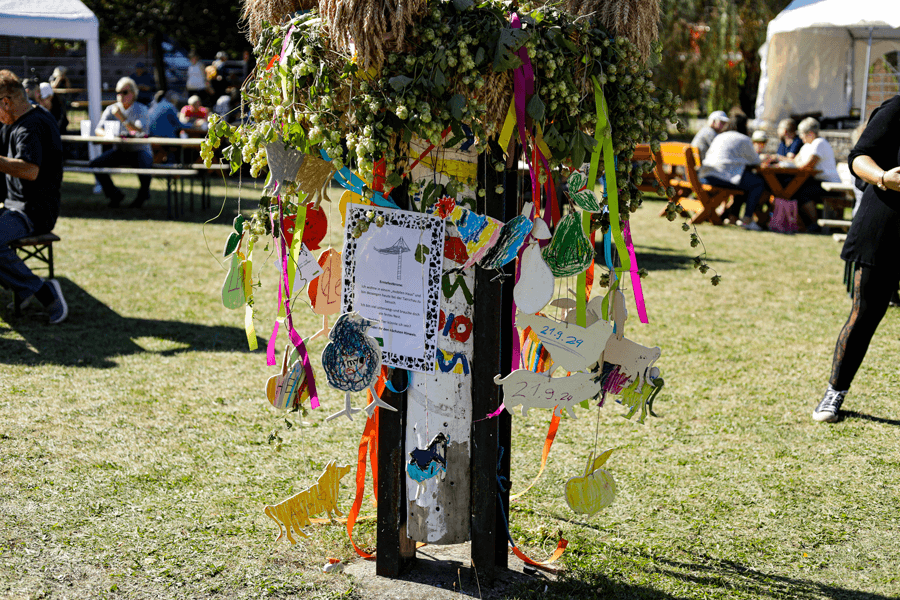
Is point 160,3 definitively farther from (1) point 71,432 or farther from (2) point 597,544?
(2) point 597,544

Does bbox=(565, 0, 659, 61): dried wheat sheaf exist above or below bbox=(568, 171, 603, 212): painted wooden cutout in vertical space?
above

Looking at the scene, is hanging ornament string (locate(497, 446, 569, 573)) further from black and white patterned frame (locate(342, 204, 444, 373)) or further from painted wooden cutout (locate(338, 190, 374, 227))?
painted wooden cutout (locate(338, 190, 374, 227))

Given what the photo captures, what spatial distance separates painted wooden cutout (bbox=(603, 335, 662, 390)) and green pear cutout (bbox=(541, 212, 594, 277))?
36 cm

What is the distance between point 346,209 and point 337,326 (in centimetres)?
35

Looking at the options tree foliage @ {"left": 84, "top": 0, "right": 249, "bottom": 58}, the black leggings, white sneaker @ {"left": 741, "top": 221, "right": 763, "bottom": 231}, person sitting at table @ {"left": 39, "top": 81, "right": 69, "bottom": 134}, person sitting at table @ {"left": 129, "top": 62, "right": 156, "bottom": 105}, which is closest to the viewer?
the black leggings

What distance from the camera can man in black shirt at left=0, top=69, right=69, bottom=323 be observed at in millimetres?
5547

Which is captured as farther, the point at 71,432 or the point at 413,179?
the point at 71,432

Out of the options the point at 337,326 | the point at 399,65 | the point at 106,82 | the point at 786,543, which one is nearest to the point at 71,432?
the point at 337,326

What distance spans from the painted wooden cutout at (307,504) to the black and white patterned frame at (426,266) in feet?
1.54

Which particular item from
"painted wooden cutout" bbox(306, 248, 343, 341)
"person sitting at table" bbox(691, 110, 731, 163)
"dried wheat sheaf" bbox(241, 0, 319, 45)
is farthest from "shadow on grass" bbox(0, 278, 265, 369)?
"person sitting at table" bbox(691, 110, 731, 163)

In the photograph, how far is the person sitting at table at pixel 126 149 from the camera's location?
35.8 feet

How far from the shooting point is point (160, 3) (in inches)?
998

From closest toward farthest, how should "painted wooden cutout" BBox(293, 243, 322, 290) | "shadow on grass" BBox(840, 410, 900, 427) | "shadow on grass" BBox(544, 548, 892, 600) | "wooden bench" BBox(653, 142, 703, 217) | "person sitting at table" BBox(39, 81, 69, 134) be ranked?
1. "painted wooden cutout" BBox(293, 243, 322, 290)
2. "shadow on grass" BBox(544, 548, 892, 600)
3. "shadow on grass" BBox(840, 410, 900, 427)
4. "person sitting at table" BBox(39, 81, 69, 134)
5. "wooden bench" BBox(653, 142, 703, 217)

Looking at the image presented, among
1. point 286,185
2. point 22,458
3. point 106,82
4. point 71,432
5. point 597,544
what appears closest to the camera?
point 286,185
